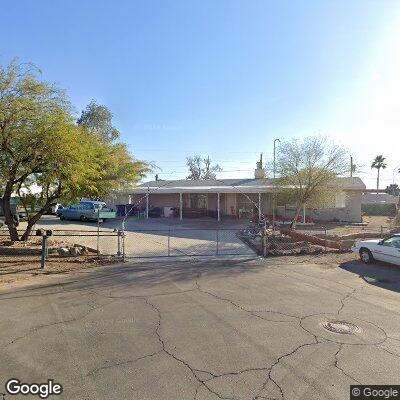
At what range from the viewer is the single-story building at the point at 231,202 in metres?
26.7

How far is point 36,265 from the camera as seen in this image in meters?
10.5

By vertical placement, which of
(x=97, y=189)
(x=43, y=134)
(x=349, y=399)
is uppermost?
(x=43, y=134)

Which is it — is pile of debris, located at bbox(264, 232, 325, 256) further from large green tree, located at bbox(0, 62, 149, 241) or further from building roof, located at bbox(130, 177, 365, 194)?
large green tree, located at bbox(0, 62, 149, 241)

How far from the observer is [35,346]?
468 centimetres

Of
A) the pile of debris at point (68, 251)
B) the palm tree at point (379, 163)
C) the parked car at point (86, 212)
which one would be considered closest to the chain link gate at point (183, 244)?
the pile of debris at point (68, 251)

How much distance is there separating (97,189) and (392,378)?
13470mm

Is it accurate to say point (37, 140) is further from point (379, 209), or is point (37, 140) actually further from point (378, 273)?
point (379, 209)

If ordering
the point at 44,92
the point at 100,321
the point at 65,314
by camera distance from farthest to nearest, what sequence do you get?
1. the point at 44,92
2. the point at 65,314
3. the point at 100,321

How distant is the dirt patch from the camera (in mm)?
9220

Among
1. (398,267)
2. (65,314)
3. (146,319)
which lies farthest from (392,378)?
(398,267)

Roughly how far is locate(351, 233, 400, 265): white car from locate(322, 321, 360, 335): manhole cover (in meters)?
6.13

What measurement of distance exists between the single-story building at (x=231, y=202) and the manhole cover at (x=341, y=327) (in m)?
16.5

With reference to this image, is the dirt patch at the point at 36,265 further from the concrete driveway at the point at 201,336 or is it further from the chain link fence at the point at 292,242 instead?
the chain link fence at the point at 292,242

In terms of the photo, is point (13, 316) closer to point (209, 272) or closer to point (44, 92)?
point (209, 272)
